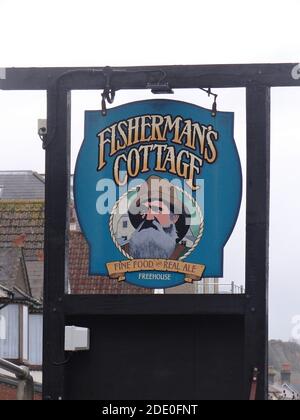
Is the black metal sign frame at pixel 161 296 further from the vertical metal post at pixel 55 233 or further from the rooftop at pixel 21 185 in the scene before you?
the rooftop at pixel 21 185

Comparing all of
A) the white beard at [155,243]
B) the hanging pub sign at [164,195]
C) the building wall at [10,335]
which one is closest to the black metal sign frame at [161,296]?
the hanging pub sign at [164,195]

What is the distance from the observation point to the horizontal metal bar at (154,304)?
12.1m

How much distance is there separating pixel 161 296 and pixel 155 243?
1.65 feet

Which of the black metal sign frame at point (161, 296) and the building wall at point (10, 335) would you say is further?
the building wall at point (10, 335)

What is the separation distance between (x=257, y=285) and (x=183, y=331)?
845 millimetres

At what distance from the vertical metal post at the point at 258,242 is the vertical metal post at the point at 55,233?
5.73 ft

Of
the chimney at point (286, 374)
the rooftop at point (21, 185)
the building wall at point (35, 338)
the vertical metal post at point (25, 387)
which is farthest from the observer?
the chimney at point (286, 374)

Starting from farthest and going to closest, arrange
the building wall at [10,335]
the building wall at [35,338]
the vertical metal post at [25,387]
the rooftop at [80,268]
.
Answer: the building wall at [35,338], the building wall at [10,335], the rooftop at [80,268], the vertical metal post at [25,387]

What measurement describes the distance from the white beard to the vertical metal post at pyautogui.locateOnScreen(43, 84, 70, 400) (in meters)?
0.72

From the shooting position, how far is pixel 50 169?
12.4 metres

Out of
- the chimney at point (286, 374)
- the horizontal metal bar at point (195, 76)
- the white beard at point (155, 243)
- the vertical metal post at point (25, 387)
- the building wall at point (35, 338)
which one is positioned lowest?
the chimney at point (286, 374)

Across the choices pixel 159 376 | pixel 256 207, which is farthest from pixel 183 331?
pixel 256 207

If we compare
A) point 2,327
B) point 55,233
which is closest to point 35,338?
point 2,327

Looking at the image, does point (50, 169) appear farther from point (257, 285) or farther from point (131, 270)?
point (257, 285)
